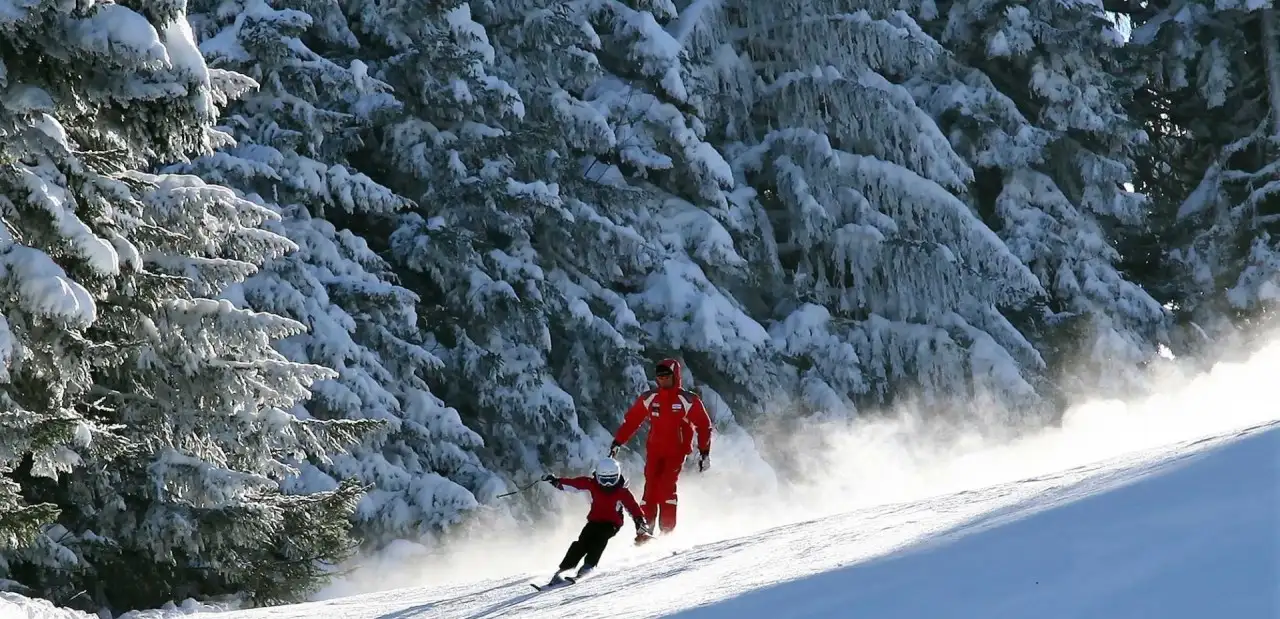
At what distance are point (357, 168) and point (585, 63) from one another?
352 cm

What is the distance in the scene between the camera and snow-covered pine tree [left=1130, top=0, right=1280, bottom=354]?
27906 millimetres

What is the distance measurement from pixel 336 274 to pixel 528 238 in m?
2.93

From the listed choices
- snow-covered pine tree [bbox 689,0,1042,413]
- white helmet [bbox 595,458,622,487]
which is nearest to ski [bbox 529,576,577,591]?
white helmet [bbox 595,458,622,487]

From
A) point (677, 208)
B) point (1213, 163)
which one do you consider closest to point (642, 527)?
point (677, 208)

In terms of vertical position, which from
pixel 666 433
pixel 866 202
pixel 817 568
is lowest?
pixel 817 568

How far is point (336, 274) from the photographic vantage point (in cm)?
1745

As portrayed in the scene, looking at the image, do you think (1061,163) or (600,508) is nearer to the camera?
(600,508)

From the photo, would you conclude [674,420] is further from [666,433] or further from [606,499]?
[606,499]

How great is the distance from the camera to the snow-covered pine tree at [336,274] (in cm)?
1641

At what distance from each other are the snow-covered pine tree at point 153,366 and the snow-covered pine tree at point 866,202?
483 inches

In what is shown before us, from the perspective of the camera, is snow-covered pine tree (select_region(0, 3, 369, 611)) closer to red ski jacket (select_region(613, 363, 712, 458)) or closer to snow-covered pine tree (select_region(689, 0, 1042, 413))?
red ski jacket (select_region(613, 363, 712, 458))

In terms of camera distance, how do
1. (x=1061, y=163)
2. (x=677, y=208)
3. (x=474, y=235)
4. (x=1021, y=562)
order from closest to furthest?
(x=1021, y=562) → (x=474, y=235) → (x=677, y=208) → (x=1061, y=163)

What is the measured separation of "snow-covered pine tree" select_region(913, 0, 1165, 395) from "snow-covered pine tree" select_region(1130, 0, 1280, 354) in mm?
1870

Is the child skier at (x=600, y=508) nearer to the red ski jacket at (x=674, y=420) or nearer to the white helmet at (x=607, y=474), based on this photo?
the white helmet at (x=607, y=474)
